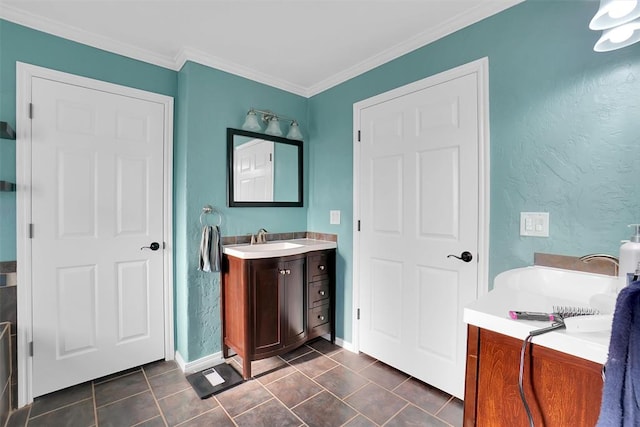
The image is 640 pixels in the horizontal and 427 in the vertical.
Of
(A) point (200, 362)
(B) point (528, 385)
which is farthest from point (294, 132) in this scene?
(B) point (528, 385)

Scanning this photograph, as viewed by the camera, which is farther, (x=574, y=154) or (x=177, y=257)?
(x=177, y=257)

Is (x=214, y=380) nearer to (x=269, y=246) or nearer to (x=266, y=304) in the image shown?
(x=266, y=304)

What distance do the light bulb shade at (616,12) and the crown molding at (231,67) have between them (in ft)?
7.11

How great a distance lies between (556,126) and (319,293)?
1.92 m

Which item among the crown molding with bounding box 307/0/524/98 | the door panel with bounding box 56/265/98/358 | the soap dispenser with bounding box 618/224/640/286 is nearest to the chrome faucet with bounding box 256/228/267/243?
the door panel with bounding box 56/265/98/358

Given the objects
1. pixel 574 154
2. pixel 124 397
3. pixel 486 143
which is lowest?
pixel 124 397

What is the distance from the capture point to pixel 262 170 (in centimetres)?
265

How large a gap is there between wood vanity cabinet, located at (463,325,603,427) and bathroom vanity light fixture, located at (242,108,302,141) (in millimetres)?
2136

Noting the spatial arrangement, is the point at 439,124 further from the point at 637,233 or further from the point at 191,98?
the point at 191,98

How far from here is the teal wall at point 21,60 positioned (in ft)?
5.76

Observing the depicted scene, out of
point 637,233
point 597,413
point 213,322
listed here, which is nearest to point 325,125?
point 213,322

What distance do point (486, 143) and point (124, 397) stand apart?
2735 millimetres

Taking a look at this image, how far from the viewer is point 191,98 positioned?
2.24m

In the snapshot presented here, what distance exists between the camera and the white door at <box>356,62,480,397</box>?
6.03ft
